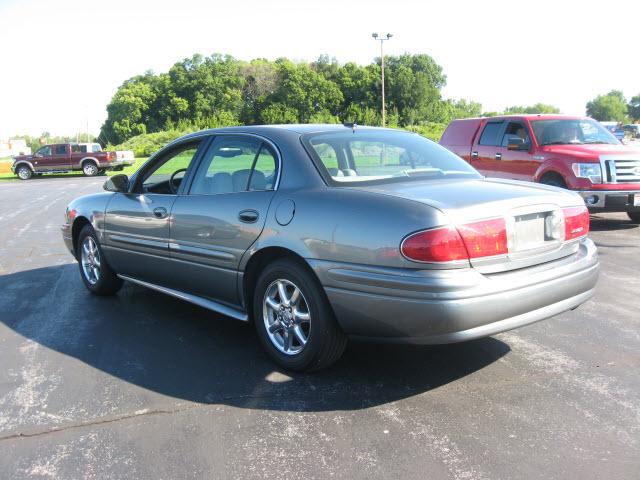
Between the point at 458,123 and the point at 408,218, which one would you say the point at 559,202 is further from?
the point at 458,123

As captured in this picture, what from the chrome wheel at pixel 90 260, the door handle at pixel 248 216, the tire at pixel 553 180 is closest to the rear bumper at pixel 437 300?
the door handle at pixel 248 216

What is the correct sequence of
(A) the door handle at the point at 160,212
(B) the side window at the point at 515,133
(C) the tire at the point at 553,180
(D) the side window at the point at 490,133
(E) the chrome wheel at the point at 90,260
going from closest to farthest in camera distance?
1. (A) the door handle at the point at 160,212
2. (E) the chrome wheel at the point at 90,260
3. (C) the tire at the point at 553,180
4. (B) the side window at the point at 515,133
5. (D) the side window at the point at 490,133

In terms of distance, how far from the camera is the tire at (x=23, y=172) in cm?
3384

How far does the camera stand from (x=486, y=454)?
2861mm

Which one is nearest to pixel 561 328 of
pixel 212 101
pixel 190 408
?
pixel 190 408

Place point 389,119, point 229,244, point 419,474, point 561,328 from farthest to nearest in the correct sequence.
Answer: point 389,119 < point 561,328 < point 229,244 < point 419,474

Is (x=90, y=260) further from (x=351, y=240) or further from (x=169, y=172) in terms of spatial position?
(x=351, y=240)

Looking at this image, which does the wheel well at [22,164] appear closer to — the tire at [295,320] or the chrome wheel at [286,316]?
the tire at [295,320]

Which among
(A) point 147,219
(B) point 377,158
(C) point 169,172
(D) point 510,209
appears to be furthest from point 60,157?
(D) point 510,209

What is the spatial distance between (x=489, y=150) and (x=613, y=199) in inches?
104

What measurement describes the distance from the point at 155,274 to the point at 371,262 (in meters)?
2.46

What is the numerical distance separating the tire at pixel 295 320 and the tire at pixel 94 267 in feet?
7.91

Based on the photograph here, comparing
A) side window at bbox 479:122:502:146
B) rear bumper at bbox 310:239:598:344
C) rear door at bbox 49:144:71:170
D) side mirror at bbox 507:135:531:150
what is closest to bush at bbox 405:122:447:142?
rear door at bbox 49:144:71:170

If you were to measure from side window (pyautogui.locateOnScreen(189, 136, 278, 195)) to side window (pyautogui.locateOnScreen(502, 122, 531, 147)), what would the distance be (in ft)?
23.3
